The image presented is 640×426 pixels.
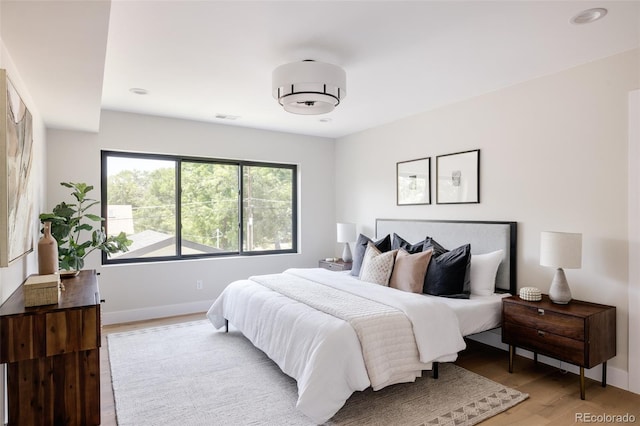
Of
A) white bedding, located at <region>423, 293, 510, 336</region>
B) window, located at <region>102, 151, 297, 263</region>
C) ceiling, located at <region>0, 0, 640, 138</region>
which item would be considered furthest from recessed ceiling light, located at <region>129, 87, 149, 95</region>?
white bedding, located at <region>423, 293, 510, 336</region>

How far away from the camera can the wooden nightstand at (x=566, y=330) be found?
268 cm

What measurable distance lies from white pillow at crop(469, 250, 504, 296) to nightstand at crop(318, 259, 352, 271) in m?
1.86

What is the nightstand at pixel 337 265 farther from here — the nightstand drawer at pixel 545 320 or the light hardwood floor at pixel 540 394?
the nightstand drawer at pixel 545 320

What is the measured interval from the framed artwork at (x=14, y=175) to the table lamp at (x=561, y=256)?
3.57 metres

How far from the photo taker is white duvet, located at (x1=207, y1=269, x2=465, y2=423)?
93.5 inches

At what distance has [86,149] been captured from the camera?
174 inches

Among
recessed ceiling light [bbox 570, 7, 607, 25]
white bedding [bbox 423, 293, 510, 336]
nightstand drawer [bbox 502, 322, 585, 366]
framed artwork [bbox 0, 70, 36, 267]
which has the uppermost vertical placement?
recessed ceiling light [bbox 570, 7, 607, 25]

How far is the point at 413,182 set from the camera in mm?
4719

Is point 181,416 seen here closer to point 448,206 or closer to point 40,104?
point 40,104

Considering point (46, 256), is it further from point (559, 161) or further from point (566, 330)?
point (559, 161)

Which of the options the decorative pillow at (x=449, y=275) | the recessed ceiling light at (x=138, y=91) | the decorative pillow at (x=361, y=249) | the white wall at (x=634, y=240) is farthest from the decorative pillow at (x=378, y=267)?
the recessed ceiling light at (x=138, y=91)

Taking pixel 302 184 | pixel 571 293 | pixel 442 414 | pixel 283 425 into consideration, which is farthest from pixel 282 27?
pixel 302 184

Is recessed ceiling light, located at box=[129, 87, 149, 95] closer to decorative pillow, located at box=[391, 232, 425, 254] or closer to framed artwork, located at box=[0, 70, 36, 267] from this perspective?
framed artwork, located at box=[0, 70, 36, 267]

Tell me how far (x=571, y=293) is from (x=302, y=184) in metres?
3.79
